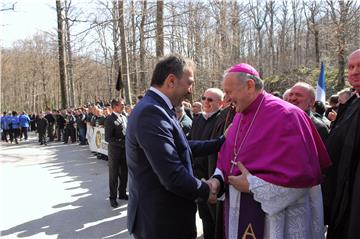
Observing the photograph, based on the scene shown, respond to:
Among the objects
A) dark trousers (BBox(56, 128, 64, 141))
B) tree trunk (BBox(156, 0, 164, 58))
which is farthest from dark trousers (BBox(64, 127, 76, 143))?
tree trunk (BBox(156, 0, 164, 58))

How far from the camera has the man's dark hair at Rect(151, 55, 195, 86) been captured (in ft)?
9.06

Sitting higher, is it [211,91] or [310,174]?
[211,91]

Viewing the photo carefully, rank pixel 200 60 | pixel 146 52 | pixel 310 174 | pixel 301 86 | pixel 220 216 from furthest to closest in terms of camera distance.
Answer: pixel 200 60, pixel 146 52, pixel 301 86, pixel 220 216, pixel 310 174

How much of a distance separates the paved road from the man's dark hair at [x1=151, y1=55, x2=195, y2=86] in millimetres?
3906

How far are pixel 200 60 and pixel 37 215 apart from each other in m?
16.6

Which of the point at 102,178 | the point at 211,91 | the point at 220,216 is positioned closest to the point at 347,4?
the point at 102,178

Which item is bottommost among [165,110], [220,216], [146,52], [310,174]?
[220,216]

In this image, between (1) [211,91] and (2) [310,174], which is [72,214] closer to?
(1) [211,91]

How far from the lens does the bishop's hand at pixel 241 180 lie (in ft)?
8.82

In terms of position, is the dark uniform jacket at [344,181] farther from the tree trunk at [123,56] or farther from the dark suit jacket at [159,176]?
the tree trunk at [123,56]

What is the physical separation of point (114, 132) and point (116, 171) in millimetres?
799

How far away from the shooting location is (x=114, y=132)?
8.15 m

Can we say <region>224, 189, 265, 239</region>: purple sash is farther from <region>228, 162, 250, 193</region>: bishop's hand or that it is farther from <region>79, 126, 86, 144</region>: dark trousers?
<region>79, 126, 86, 144</region>: dark trousers

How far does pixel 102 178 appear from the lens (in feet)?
35.4
